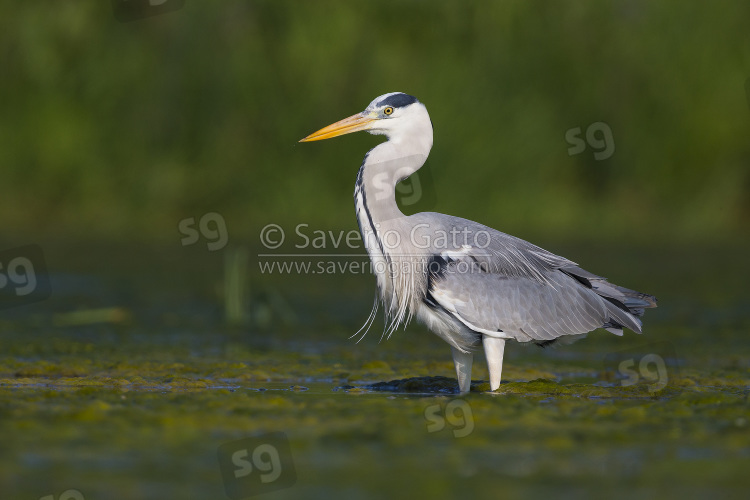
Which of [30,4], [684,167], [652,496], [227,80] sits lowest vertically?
[652,496]

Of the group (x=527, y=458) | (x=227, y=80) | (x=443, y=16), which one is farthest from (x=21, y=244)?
(x=527, y=458)

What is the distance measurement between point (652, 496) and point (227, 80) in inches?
498

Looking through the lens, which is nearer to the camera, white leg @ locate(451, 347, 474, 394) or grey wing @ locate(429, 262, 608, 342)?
grey wing @ locate(429, 262, 608, 342)

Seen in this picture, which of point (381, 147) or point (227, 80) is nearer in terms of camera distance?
point (381, 147)

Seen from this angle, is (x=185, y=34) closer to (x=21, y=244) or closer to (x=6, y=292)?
(x=21, y=244)

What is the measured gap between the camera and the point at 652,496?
4.64m
